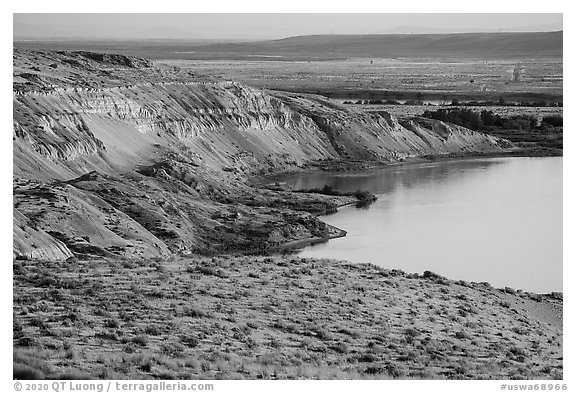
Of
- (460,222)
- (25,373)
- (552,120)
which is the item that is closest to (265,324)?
(25,373)

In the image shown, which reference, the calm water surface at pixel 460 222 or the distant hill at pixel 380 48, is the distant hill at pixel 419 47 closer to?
the distant hill at pixel 380 48

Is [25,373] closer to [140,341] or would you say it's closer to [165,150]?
[140,341]

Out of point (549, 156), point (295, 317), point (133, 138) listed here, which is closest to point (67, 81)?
point (133, 138)

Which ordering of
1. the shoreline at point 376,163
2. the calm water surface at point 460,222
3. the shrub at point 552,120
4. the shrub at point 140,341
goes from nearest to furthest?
the shrub at point 140,341, the calm water surface at point 460,222, the shoreline at point 376,163, the shrub at point 552,120

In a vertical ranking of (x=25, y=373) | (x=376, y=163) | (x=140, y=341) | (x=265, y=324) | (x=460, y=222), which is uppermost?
(x=25, y=373)

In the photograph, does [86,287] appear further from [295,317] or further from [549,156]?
[549,156]

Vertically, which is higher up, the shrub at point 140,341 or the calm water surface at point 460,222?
the shrub at point 140,341

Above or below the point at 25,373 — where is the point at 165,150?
below

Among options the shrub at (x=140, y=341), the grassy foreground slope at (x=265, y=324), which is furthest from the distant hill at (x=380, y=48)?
the shrub at (x=140, y=341)
